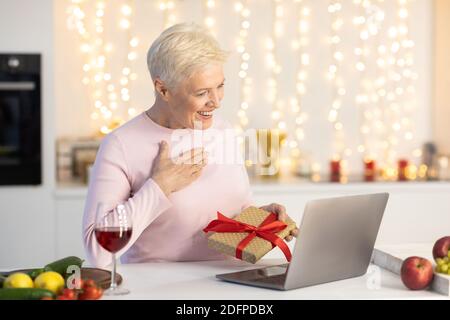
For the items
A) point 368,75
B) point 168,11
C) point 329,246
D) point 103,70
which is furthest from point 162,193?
point 368,75

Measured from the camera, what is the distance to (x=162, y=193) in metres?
2.55

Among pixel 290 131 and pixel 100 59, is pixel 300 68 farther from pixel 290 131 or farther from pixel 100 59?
pixel 100 59

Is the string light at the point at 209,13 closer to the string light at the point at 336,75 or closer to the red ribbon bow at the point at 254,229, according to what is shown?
the string light at the point at 336,75

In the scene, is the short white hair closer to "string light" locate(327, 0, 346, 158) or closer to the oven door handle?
the oven door handle

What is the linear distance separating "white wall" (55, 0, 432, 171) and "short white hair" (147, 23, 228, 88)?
2.25m

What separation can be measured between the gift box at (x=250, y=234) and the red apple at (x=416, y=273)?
0.39m

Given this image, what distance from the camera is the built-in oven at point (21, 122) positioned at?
4.26 m

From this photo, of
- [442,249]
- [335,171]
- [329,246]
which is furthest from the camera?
[335,171]

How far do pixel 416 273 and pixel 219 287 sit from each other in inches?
20.5

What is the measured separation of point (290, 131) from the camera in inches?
201

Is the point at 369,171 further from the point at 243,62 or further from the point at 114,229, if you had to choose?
the point at 114,229

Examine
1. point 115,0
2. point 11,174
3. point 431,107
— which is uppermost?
point 115,0
